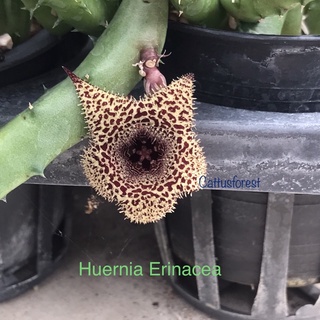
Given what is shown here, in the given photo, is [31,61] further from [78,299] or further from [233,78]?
[78,299]

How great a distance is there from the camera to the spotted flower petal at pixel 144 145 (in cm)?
61

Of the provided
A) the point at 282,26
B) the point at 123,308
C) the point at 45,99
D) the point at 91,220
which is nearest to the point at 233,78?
the point at 282,26

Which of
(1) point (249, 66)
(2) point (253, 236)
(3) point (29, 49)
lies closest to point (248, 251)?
(2) point (253, 236)

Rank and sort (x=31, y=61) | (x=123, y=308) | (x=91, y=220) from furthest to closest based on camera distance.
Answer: (x=91, y=220) < (x=123, y=308) < (x=31, y=61)

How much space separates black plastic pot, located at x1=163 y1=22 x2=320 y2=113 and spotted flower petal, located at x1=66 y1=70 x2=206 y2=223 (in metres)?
0.14

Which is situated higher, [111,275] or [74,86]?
[74,86]

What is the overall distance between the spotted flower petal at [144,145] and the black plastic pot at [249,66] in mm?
142

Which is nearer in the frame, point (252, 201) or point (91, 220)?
point (252, 201)

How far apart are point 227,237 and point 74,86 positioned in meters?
0.51

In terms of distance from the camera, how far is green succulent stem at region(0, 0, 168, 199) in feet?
2.04

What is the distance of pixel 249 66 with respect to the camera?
74cm

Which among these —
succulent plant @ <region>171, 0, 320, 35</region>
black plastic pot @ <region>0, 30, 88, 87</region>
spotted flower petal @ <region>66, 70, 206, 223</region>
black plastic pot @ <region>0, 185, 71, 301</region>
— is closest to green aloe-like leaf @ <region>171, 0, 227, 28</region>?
succulent plant @ <region>171, 0, 320, 35</region>

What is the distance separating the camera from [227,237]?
3.40ft

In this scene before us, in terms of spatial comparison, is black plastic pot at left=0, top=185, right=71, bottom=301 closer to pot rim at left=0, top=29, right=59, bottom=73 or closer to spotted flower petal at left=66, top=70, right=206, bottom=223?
pot rim at left=0, top=29, right=59, bottom=73
